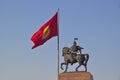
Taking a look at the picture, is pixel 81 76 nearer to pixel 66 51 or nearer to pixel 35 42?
pixel 66 51

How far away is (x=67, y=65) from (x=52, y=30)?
2.33 metres

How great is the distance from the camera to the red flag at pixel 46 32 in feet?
62.6

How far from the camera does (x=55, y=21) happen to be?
19.8 m

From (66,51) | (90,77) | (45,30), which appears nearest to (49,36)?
(45,30)

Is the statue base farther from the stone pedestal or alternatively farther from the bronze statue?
the bronze statue

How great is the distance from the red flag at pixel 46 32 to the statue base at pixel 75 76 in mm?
2296

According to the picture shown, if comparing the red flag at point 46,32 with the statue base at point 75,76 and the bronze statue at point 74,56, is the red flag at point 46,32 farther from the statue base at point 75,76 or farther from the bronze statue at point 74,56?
the statue base at point 75,76

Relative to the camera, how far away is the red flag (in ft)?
62.6

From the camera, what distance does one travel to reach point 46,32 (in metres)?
19.4

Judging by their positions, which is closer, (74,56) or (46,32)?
(46,32)

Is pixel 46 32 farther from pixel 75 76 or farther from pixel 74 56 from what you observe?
pixel 75 76

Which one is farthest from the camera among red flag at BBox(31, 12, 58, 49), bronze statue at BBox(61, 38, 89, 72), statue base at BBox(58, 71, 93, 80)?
bronze statue at BBox(61, 38, 89, 72)

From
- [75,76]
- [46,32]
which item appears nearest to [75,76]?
[75,76]

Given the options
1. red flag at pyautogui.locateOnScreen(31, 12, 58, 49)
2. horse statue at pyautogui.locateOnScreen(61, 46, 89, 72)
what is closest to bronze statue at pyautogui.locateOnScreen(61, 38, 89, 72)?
horse statue at pyautogui.locateOnScreen(61, 46, 89, 72)
